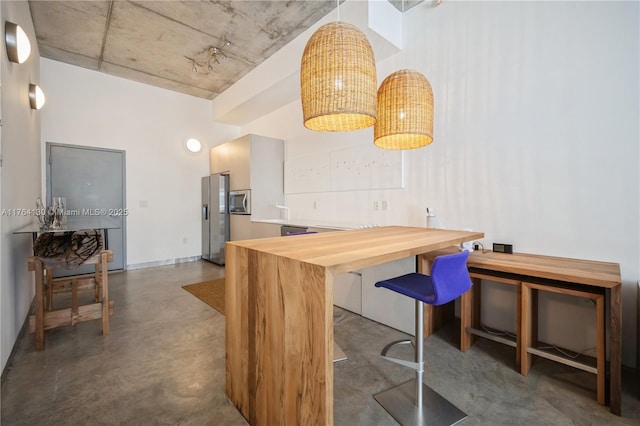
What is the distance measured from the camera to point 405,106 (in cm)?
174

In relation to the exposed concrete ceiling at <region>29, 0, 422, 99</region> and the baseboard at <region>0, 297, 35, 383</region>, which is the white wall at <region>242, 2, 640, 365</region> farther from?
the baseboard at <region>0, 297, 35, 383</region>

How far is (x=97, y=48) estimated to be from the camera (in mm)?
3793

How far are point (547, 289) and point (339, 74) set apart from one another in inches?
71.5

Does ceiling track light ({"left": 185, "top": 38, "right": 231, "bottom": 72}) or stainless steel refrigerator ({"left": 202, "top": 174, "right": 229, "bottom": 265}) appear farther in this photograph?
stainless steel refrigerator ({"left": 202, "top": 174, "right": 229, "bottom": 265})

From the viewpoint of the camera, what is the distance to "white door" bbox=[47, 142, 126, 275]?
4113mm

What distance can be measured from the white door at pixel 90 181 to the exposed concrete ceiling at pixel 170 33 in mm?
1351

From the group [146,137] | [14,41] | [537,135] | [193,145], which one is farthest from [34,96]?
[537,135]

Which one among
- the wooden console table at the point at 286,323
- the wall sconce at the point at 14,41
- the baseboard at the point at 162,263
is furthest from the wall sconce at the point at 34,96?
the wooden console table at the point at 286,323

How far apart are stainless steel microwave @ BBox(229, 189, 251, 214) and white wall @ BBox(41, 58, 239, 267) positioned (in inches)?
41.2

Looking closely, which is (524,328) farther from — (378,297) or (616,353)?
(378,297)

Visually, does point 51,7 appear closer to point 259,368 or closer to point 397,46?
point 397,46

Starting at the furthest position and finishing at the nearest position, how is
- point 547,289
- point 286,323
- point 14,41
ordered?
1. point 14,41
2. point 547,289
3. point 286,323

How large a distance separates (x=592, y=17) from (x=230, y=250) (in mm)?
2890

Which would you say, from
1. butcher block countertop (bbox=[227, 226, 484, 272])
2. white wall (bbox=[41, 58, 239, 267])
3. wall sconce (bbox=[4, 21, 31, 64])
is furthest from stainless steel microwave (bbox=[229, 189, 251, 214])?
butcher block countertop (bbox=[227, 226, 484, 272])
